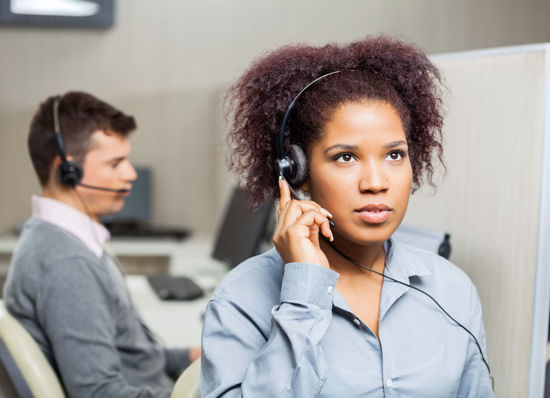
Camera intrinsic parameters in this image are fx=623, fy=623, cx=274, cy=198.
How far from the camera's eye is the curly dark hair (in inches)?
37.5

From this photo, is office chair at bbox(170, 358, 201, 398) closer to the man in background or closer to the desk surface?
the man in background

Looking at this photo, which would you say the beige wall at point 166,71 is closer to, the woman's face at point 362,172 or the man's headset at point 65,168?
the man's headset at point 65,168

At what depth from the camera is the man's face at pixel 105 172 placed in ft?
5.33

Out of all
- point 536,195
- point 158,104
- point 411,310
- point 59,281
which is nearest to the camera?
point 411,310

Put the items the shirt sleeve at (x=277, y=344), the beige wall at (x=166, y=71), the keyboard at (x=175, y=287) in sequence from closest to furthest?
the shirt sleeve at (x=277, y=344)
the keyboard at (x=175, y=287)
the beige wall at (x=166, y=71)

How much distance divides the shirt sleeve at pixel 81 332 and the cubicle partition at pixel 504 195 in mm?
745

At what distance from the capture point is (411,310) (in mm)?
997

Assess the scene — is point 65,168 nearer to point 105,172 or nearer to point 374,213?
point 105,172

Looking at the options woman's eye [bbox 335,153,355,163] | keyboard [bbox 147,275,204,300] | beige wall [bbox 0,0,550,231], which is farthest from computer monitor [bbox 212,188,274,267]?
beige wall [bbox 0,0,550,231]

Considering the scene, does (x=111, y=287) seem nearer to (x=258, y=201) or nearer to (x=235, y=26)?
(x=258, y=201)

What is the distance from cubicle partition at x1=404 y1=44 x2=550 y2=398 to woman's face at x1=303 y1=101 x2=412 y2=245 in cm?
33

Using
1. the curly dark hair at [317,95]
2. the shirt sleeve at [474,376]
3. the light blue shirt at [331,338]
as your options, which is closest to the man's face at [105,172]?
the curly dark hair at [317,95]

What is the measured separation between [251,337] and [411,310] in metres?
0.27

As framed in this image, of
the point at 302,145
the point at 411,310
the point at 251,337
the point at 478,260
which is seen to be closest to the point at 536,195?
the point at 478,260
